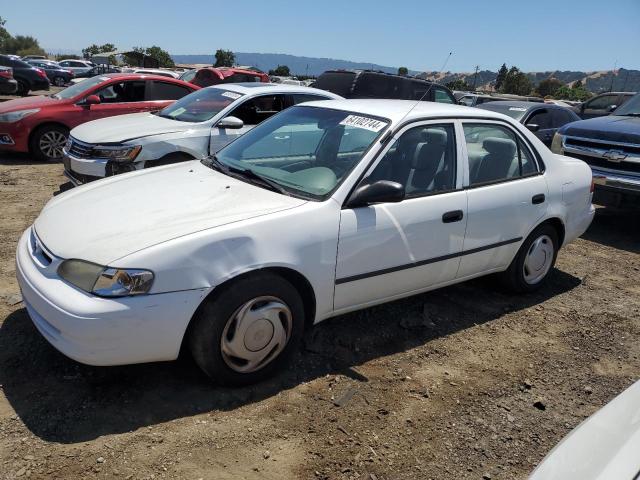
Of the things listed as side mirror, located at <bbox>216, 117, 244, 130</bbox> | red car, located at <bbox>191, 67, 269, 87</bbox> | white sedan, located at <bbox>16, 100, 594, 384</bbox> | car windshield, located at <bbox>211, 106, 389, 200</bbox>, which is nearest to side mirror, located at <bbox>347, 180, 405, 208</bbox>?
white sedan, located at <bbox>16, 100, 594, 384</bbox>

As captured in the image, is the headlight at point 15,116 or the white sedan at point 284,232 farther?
the headlight at point 15,116

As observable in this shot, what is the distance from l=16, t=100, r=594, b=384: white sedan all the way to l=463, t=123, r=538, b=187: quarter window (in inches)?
0.5

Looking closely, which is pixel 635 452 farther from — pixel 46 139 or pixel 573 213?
pixel 46 139

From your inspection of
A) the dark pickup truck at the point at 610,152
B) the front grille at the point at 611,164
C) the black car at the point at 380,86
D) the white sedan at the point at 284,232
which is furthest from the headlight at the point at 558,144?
the white sedan at the point at 284,232

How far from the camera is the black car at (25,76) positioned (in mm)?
19875

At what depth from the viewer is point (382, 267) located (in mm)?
3389

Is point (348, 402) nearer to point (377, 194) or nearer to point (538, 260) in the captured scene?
point (377, 194)

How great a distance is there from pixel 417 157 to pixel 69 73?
111ft

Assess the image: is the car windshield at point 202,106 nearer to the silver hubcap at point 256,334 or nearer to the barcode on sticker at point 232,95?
the barcode on sticker at point 232,95

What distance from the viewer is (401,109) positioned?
3.82 m

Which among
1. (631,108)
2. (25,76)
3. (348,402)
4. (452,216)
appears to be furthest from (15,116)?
(25,76)

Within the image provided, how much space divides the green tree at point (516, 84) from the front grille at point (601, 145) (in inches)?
1811

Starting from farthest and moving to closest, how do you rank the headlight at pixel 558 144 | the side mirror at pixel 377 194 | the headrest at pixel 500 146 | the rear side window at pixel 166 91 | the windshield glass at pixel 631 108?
the rear side window at pixel 166 91 < the windshield glass at pixel 631 108 < the headlight at pixel 558 144 < the headrest at pixel 500 146 < the side mirror at pixel 377 194

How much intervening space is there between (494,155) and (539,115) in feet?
22.3
